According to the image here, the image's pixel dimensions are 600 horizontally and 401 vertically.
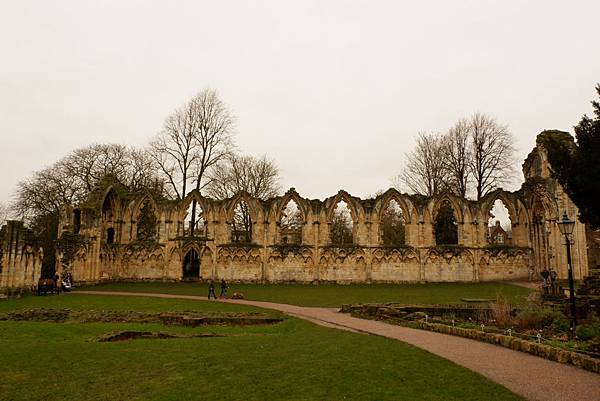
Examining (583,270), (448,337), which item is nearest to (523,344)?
(448,337)

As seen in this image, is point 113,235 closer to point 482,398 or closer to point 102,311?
point 102,311

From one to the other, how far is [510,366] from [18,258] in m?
22.7

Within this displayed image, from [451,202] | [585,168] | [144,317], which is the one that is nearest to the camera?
[585,168]

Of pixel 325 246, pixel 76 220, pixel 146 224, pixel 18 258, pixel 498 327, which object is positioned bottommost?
pixel 498 327

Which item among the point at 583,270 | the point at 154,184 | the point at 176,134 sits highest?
the point at 176,134

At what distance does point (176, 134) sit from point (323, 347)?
32228 millimetres

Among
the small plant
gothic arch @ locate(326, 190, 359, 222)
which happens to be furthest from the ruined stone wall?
the small plant

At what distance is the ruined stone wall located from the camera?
2105cm

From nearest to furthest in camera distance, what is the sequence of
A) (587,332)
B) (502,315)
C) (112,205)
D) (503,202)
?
(587,332) → (502,315) → (503,202) → (112,205)

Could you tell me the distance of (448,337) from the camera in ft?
35.1

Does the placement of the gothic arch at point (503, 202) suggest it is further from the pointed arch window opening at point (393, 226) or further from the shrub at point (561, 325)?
the shrub at point (561, 325)

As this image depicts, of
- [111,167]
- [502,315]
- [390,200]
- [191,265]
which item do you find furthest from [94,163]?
[502,315]

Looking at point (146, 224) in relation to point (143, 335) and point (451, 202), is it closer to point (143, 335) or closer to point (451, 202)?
point (451, 202)

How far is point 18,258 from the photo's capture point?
21.8m
